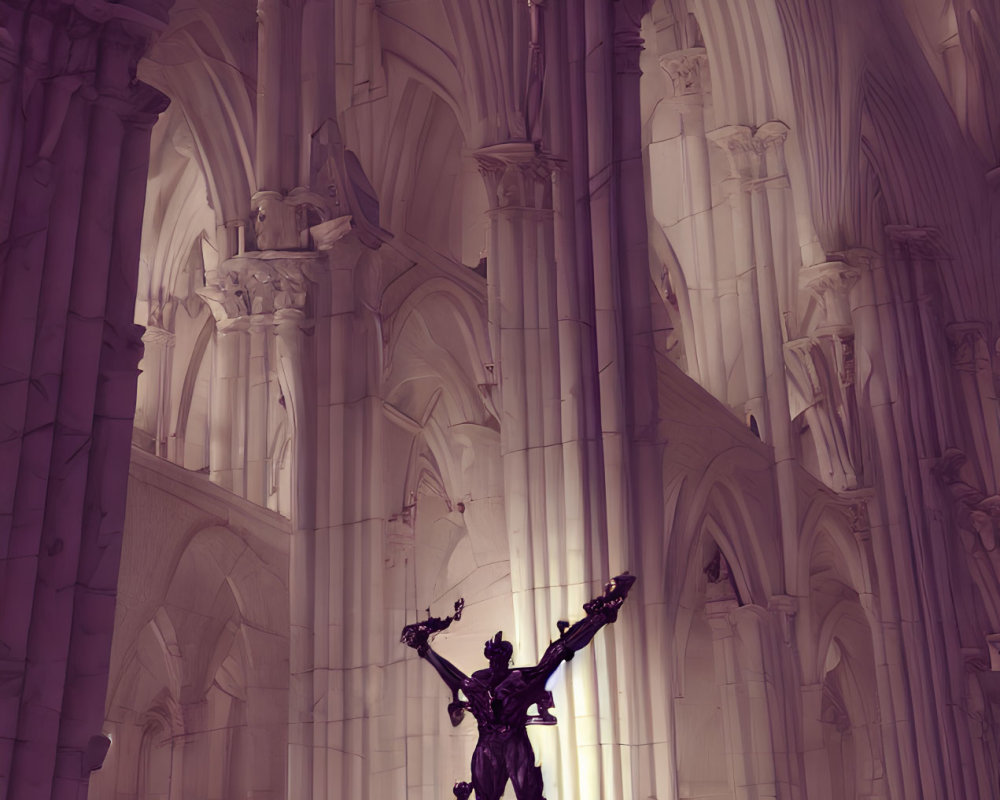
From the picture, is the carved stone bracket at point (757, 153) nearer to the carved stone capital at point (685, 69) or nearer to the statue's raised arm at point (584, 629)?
the carved stone capital at point (685, 69)

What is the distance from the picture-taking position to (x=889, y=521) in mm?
17109

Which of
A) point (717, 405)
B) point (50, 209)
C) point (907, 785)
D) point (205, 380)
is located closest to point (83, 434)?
point (50, 209)

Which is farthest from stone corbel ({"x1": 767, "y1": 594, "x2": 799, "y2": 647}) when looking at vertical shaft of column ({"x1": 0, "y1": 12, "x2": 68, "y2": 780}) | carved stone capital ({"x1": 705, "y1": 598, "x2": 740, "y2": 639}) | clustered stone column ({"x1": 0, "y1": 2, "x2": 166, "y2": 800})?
vertical shaft of column ({"x1": 0, "y1": 12, "x2": 68, "y2": 780})

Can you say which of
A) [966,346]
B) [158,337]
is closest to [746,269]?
[966,346]

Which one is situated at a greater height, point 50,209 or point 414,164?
point 414,164

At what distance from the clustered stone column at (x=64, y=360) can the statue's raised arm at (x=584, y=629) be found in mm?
4833

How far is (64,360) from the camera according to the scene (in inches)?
212

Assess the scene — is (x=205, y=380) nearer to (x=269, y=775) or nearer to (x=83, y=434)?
(x=269, y=775)

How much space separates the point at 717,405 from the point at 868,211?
5.19 m

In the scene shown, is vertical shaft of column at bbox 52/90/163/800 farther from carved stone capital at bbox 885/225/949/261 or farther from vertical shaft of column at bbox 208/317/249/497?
carved stone capital at bbox 885/225/949/261

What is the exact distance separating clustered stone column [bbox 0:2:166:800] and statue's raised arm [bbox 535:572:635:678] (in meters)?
4.83

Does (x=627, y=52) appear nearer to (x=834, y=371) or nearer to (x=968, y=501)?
(x=834, y=371)

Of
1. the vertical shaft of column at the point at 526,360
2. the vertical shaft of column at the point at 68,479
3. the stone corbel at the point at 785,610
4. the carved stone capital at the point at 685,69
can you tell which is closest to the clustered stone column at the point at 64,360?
the vertical shaft of column at the point at 68,479

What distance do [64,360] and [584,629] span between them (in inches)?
206
